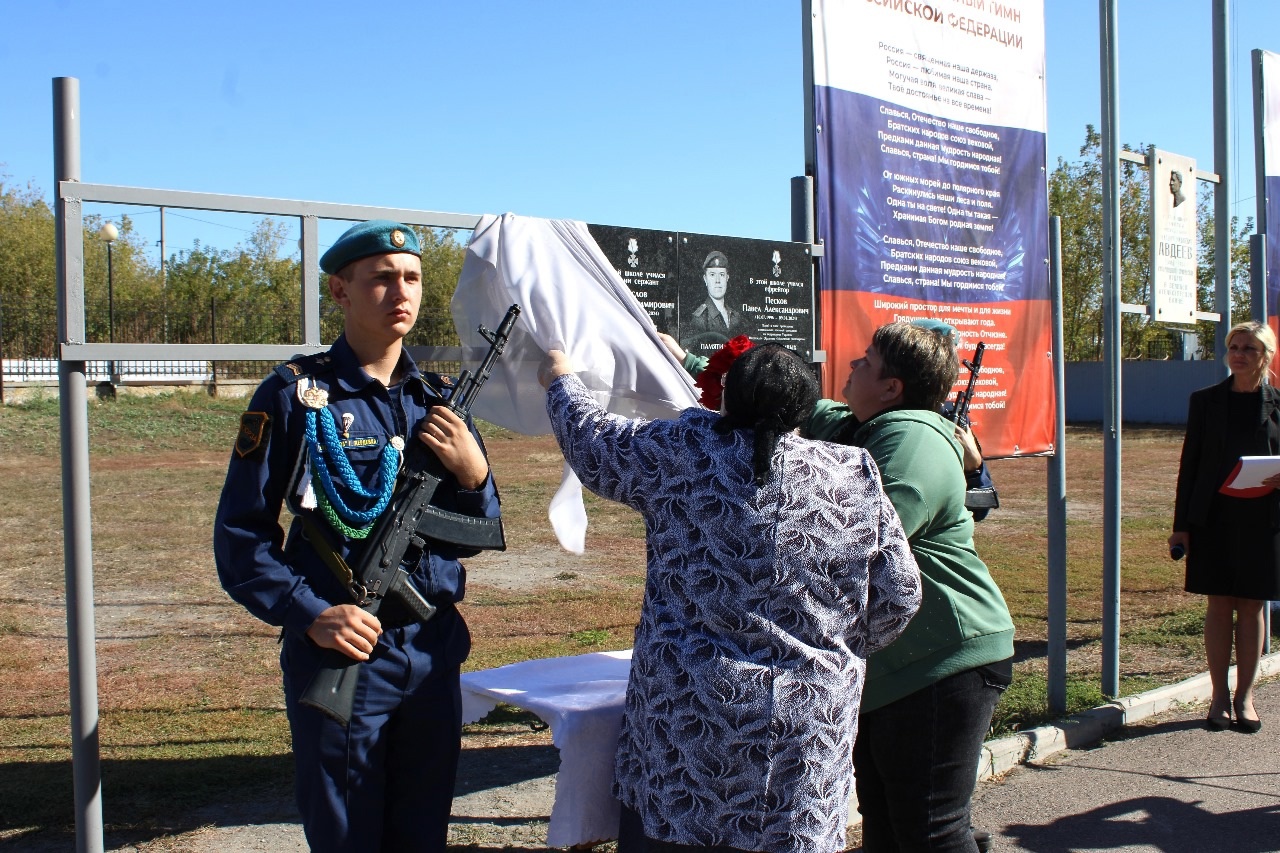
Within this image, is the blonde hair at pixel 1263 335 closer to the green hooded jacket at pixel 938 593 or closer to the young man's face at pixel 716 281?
the young man's face at pixel 716 281

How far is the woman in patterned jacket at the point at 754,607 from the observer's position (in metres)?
2.23

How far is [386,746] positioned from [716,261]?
213 cm

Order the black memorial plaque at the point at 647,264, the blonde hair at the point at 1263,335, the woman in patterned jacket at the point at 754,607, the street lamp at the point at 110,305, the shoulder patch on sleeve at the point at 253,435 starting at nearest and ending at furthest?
1. the woman in patterned jacket at the point at 754,607
2. the shoulder patch on sleeve at the point at 253,435
3. the black memorial plaque at the point at 647,264
4. the blonde hair at the point at 1263,335
5. the street lamp at the point at 110,305

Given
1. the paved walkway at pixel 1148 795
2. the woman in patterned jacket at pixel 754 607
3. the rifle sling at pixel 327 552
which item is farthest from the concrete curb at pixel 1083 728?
the rifle sling at pixel 327 552

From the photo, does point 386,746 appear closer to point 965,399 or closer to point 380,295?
point 380,295

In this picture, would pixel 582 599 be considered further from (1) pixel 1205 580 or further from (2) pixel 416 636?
(2) pixel 416 636

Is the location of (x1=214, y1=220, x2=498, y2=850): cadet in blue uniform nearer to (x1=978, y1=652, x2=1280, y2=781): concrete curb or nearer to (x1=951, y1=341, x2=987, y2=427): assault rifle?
(x1=951, y1=341, x2=987, y2=427): assault rifle

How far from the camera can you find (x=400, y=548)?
7.91 ft

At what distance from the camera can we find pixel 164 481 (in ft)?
56.5

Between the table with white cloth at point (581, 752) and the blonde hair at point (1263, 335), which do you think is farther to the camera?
the blonde hair at point (1263, 335)

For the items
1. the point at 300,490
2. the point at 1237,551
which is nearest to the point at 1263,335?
the point at 1237,551

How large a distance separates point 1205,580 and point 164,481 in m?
15.8

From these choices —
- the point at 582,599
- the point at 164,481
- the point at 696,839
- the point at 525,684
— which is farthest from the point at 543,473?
the point at 696,839

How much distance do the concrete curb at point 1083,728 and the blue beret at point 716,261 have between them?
2.49 m
